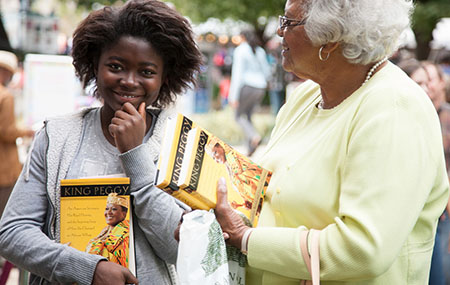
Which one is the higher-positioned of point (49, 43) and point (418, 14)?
point (418, 14)

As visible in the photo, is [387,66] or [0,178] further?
[0,178]

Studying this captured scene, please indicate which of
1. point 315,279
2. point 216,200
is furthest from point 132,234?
point 315,279

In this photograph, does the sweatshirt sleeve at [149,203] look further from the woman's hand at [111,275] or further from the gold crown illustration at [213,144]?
the gold crown illustration at [213,144]


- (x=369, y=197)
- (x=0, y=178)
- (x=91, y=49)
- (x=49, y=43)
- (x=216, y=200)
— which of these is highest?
(x=91, y=49)

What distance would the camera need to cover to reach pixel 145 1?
251 cm

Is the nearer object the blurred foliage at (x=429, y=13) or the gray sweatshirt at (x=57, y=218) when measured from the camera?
the gray sweatshirt at (x=57, y=218)

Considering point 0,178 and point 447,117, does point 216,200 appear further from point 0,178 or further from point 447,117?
point 0,178

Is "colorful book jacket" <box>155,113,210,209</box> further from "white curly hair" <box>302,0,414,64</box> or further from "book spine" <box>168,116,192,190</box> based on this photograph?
"white curly hair" <box>302,0,414,64</box>

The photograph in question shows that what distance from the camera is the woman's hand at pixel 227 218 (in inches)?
83.4

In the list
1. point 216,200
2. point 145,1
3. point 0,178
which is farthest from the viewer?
point 0,178

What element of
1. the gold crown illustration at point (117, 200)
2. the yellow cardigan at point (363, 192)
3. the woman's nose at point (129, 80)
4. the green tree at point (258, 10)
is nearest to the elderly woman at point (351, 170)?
the yellow cardigan at point (363, 192)

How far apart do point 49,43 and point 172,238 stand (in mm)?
7509

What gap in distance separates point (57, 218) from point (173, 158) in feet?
1.98

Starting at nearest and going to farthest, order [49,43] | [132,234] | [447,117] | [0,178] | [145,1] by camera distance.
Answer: [132,234], [145,1], [447,117], [0,178], [49,43]
